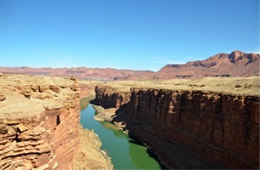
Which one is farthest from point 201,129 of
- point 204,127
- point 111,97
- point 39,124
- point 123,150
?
point 111,97

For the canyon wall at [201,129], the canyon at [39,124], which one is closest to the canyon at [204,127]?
the canyon wall at [201,129]

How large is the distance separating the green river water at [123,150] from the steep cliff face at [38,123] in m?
12.2

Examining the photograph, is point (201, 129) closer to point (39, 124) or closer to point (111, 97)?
point (39, 124)

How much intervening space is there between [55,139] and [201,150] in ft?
63.6

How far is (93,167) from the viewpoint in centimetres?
2609

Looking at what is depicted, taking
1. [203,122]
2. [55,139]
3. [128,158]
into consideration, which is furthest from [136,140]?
[55,139]

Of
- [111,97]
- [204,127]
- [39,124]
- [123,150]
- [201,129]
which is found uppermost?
[39,124]

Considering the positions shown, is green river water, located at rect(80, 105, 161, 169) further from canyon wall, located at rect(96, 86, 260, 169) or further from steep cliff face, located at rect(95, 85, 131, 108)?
steep cliff face, located at rect(95, 85, 131, 108)

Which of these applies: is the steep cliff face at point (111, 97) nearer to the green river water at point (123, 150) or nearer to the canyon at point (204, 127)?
the green river water at point (123, 150)

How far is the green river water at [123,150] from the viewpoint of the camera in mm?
33441

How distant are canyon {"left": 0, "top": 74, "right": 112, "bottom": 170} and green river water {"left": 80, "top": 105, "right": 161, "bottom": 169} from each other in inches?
164

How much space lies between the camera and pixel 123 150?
39.2m

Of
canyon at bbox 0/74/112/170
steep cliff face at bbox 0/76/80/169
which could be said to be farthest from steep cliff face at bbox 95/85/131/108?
steep cliff face at bbox 0/76/80/169

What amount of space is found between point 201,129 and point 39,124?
2424 cm
